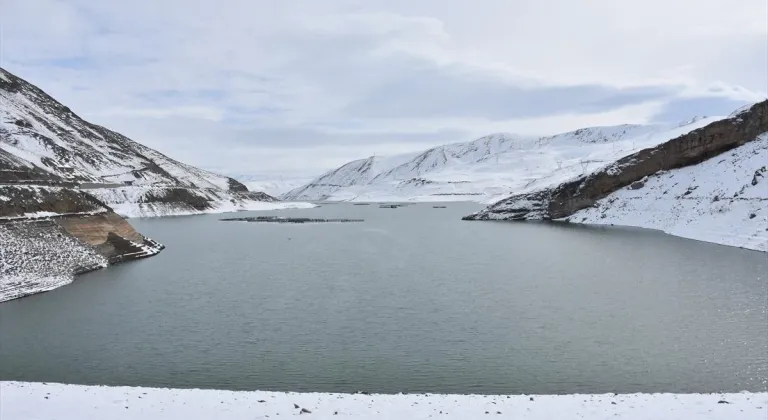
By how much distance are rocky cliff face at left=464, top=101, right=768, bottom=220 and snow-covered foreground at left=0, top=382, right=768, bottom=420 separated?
87321 mm

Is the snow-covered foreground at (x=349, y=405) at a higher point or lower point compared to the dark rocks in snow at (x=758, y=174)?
lower

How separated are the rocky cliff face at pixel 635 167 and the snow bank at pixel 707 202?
2.38 metres

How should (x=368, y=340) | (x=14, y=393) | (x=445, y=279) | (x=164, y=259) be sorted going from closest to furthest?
(x=14, y=393) < (x=368, y=340) < (x=445, y=279) < (x=164, y=259)

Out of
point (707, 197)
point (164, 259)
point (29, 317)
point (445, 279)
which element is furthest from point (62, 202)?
point (707, 197)

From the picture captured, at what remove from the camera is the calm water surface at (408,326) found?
20531 mm

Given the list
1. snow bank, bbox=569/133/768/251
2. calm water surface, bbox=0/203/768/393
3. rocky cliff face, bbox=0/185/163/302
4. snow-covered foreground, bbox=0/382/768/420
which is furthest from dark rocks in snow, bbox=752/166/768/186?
rocky cliff face, bbox=0/185/163/302

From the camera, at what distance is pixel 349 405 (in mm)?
16094

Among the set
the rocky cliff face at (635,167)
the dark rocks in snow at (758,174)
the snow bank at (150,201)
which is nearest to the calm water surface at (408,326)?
the dark rocks in snow at (758,174)

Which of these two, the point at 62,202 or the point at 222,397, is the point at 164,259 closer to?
the point at 62,202

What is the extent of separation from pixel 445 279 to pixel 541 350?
1900 cm

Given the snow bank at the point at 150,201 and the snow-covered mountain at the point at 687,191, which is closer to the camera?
the snow-covered mountain at the point at 687,191

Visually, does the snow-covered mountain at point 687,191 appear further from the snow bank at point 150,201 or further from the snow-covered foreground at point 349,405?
the snow bank at point 150,201

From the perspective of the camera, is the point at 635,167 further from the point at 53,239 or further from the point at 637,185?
the point at 53,239

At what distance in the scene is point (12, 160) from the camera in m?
130
